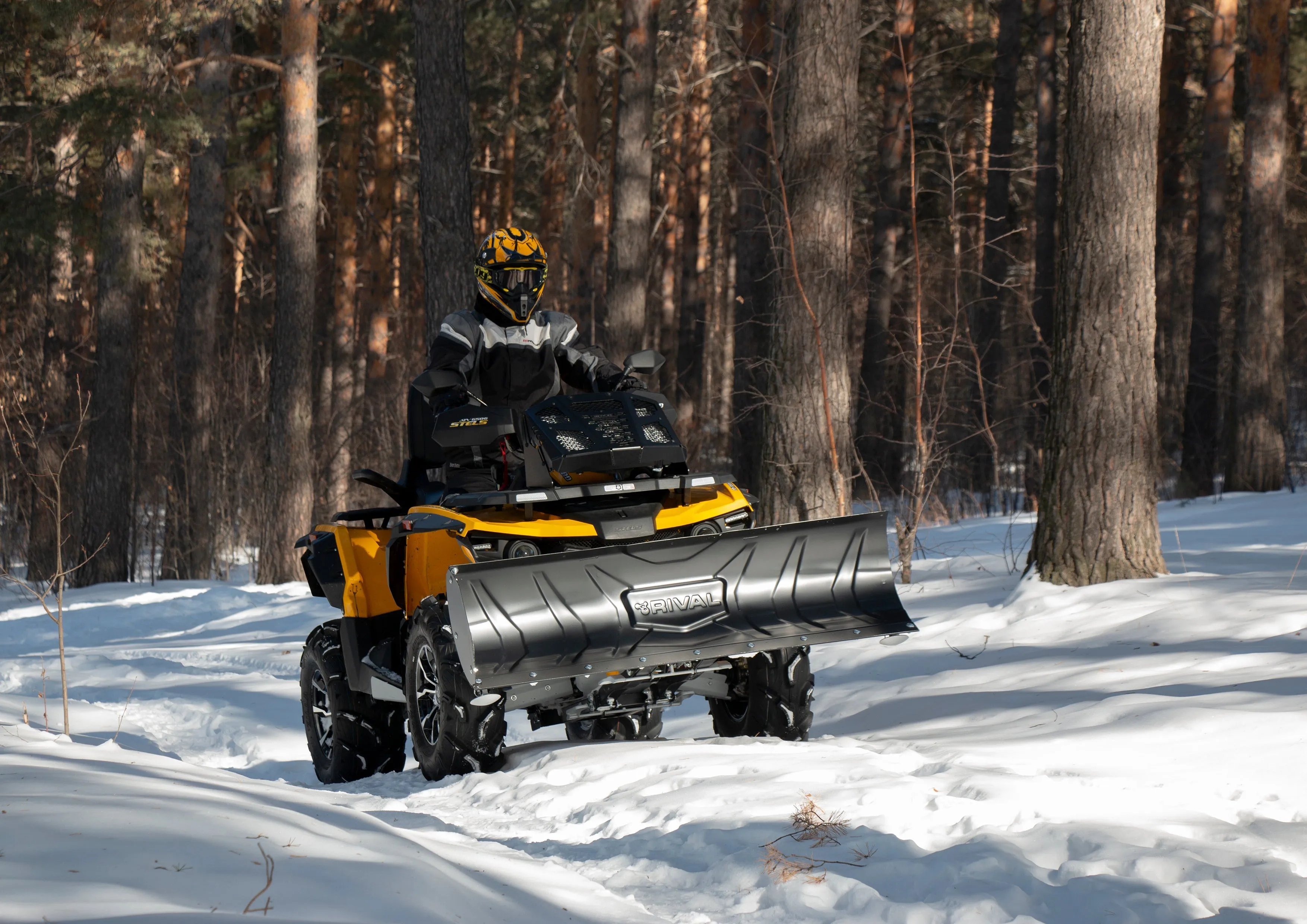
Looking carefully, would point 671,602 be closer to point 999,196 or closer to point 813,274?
point 813,274

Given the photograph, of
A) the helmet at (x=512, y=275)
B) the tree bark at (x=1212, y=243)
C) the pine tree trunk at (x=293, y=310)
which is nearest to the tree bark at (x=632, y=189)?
the pine tree trunk at (x=293, y=310)

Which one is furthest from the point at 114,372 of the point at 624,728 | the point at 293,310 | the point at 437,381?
the point at 437,381

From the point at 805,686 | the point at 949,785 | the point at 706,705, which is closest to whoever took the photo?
the point at 949,785

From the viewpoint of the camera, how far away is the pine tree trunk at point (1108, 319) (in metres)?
8.05

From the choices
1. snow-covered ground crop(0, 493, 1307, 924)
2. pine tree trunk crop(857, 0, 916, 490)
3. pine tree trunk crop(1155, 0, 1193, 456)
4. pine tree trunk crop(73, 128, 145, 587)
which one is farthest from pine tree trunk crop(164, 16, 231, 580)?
pine tree trunk crop(1155, 0, 1193, 456)

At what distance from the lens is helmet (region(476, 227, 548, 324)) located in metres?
6.12

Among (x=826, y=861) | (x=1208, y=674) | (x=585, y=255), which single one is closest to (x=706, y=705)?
(x=1208, y=674)

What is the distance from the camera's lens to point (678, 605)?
213 inches

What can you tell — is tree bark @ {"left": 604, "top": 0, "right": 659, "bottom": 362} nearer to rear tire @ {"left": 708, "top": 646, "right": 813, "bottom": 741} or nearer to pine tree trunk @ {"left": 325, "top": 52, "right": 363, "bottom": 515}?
pine tree trunk @ {"left": 325, "top": 52, "right": 363, "bottom": 515}

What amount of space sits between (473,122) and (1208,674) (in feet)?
93.3

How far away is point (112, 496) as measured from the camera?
665 inches

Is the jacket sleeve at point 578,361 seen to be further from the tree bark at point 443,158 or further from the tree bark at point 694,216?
the tree bark at point 694,216

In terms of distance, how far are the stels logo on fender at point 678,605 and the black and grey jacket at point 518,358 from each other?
1.19 metres

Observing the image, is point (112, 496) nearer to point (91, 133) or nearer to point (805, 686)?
point (91, 133)
